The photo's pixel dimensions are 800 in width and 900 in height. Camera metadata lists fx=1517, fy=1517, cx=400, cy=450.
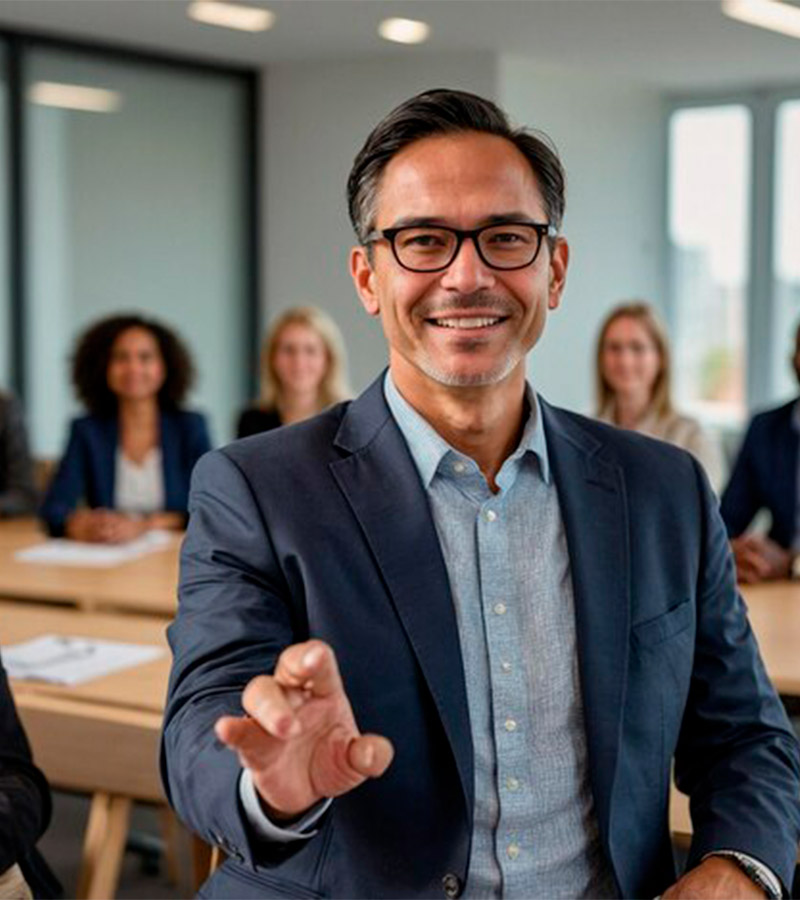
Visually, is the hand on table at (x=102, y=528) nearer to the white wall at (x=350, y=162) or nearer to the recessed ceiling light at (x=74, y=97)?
the recessed ceiling light at (x=74, y=97)

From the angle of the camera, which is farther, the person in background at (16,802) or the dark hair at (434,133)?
the person in background at (16,802)

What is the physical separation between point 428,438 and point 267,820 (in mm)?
575

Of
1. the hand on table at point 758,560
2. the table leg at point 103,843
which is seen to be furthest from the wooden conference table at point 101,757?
the hand on table at point 758,560

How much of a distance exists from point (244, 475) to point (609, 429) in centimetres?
52

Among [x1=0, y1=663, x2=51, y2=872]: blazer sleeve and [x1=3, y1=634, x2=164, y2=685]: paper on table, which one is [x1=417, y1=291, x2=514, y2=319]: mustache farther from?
[x1=3, y1=634, x2=164, y2=685]: paper on table

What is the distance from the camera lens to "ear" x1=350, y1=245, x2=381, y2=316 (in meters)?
1.90

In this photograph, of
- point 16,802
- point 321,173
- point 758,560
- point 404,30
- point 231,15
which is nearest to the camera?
point 16,802

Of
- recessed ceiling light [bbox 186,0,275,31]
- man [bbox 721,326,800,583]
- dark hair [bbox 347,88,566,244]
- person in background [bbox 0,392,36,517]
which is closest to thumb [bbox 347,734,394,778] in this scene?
dark hair [bbox 347,88,566,244]

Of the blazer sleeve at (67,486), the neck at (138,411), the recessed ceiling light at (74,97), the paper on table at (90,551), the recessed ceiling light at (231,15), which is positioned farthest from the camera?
the recessed ceiling light at (74,97)

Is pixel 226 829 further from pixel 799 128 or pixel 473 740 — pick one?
pixel 799 128

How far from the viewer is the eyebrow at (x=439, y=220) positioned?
178 centimetres

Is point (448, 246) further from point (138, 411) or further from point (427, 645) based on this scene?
point (138, 411)

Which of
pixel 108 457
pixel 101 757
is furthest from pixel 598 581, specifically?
pixel 108 457

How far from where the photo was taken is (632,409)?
550 centimetres
